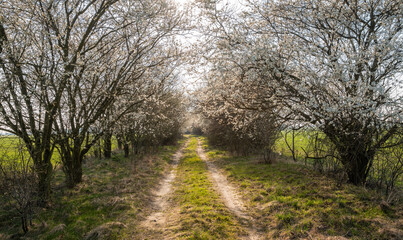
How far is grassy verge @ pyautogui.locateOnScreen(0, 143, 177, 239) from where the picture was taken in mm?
5515

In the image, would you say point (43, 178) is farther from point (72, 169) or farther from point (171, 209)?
point (171, 209)

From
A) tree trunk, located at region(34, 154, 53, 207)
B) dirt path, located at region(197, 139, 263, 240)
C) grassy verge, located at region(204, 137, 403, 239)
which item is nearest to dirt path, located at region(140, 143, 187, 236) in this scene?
dirt path, located at region(197, 139, 263, 240)

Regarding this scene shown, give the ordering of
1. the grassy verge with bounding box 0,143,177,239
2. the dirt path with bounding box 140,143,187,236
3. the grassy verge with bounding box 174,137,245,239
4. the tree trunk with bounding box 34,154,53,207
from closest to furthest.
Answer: the grassy verge with bounding box 174,137,245,239
the grassy verge with bounding box 0,143,177,239
the dirt path with bounding box 140,143,187,236
the tree trunk with bounding box 34,154,53,207

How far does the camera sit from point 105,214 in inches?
263

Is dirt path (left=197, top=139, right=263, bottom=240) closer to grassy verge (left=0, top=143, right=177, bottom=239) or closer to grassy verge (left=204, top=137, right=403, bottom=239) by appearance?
grassy verge (left=204, top=137, right=403, bottom=239)

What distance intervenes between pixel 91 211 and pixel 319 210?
259 inches

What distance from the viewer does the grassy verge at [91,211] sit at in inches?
217

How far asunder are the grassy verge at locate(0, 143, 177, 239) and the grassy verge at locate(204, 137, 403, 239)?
385 centimetres

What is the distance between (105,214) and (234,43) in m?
6.87

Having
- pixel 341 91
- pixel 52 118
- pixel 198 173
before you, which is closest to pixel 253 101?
pixel 341 91

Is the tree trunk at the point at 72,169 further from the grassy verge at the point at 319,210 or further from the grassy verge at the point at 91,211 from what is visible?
the grassy verge at the point at 319,210

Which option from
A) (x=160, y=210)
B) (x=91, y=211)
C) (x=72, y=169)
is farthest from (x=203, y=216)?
(x=72, y=169)

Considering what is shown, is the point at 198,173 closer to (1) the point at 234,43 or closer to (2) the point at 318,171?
(2) the point at 318,171

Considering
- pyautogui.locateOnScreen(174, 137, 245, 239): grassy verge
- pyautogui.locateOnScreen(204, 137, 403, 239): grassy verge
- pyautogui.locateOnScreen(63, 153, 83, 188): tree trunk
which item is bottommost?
pyautogui.locateOnScreen(174, 137, 245, 239): grassy verge
